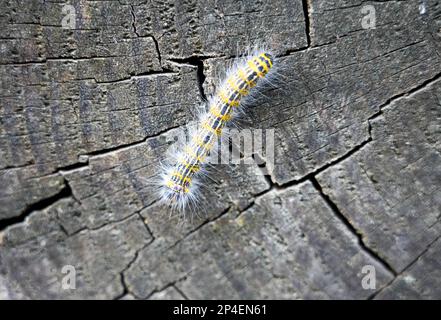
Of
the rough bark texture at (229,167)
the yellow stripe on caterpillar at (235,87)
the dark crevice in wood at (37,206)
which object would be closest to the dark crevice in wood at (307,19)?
the rough bark texture at (229,167)

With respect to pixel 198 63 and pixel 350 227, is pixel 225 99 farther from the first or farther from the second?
pixel 350 227

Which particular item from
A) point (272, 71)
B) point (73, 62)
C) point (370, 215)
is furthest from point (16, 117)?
point (370, 215)

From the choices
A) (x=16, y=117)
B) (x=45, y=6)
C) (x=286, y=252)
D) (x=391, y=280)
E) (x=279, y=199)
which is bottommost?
(x=391, y=280)

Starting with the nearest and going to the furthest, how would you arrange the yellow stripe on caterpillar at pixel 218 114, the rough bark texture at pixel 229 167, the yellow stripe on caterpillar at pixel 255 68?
the rough bark texture at pixel 229 167 < the yellow stripe on caterpillar at pixel 255 68 < the yellow stripe on caterpillar at pixel 218 114

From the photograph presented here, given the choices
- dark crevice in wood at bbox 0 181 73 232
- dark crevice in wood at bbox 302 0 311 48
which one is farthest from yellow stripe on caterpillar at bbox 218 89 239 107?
dark crevice in wood at bbox 0 181 73 232

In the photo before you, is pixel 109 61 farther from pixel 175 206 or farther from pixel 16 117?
pixel 175 206

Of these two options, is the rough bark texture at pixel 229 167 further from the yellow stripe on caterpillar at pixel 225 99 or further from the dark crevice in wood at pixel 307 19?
the yellow stripe on caterpillar at pixel 225 99
